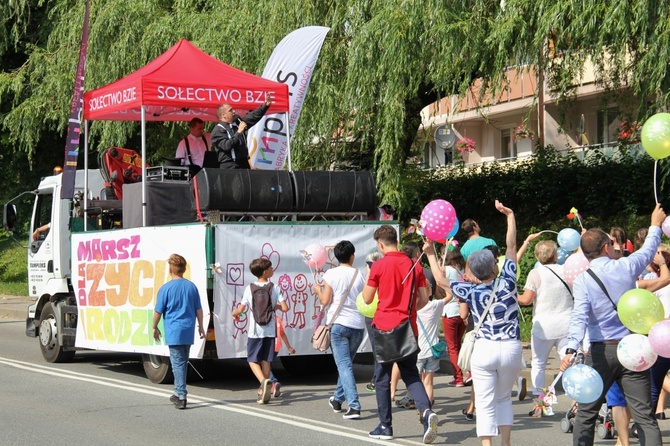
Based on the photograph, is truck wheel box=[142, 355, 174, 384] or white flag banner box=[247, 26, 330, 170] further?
white flag banner box=[247, 26, 330, 170]

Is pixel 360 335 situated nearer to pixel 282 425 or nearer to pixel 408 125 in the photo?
pixel 282 425

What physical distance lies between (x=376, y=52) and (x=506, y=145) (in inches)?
857

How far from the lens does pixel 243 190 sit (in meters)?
11.5

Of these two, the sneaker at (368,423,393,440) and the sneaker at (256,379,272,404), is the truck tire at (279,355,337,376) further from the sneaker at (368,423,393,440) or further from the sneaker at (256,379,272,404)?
the sneaker at (368,423,393,440)

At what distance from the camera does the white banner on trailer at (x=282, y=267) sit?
36.6 feet

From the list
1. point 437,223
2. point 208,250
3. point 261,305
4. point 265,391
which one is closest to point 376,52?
point 208,250

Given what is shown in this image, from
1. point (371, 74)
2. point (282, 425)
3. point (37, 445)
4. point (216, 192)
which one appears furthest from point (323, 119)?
point (37, 445)

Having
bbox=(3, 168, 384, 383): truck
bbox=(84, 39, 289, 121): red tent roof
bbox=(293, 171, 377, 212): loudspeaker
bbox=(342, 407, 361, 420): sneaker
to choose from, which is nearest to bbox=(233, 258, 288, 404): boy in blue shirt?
bbox=(3, 168, 384, 383): truck

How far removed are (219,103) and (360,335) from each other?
4536 mm

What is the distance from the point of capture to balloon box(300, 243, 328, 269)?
10664mm

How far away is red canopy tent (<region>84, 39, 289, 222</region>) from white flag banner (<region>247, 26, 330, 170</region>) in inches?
43.2

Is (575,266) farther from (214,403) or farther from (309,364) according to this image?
(309,364)

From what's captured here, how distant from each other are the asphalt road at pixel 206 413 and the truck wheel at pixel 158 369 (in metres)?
0.12

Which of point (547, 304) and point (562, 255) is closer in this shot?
point (547, 304)
